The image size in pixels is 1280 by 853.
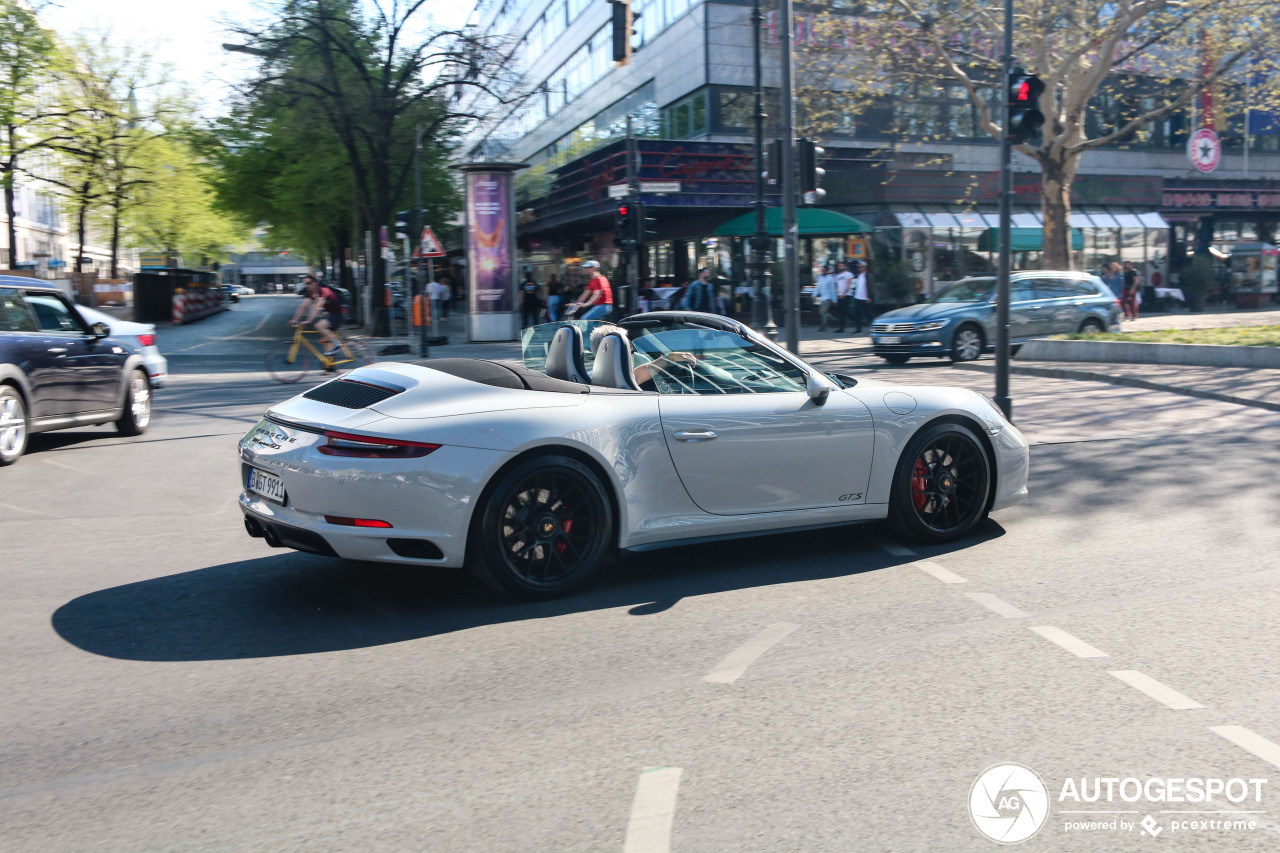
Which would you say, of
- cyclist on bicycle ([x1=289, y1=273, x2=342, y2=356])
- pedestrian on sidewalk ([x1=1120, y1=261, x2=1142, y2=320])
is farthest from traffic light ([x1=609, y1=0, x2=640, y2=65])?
pedestrian on sidewalk ([x1=1120, y1=261, x2=1142, y2=320])

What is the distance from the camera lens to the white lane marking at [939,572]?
5.54m

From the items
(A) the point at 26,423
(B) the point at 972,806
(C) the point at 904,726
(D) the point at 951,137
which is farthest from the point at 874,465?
(D) the point at 951,137

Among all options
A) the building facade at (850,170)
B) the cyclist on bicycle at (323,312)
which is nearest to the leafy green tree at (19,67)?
the building facade at (850,170)

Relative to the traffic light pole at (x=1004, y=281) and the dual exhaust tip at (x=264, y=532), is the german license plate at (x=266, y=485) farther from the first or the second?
the traffic light pole at (x=1004, y=281)

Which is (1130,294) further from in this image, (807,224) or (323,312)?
(323,312)

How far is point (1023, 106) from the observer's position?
11516 mm

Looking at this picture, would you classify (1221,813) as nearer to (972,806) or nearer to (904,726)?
(972,806)

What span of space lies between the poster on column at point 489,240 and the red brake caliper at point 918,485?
23.2m

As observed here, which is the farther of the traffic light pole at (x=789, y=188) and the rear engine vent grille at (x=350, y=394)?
the traffic light pole at (x=789, y=188)

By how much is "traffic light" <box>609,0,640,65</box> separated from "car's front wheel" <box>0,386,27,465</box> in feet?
35.2

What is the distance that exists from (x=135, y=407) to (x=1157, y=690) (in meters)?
10.3

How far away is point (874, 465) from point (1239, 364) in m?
14.3

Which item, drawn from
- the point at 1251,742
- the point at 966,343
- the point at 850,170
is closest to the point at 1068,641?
the point at 1251,742

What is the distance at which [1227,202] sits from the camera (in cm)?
4403
